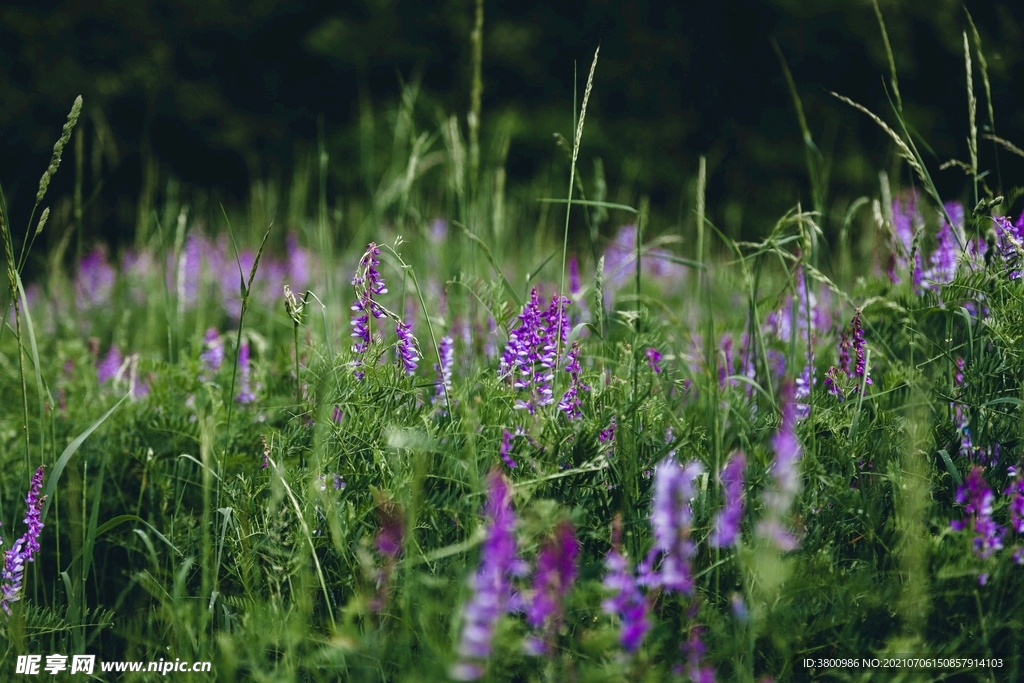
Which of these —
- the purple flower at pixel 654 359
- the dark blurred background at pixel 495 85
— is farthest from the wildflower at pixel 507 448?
the dark blurred background at pixel 495 85

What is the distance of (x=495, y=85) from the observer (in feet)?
26.8

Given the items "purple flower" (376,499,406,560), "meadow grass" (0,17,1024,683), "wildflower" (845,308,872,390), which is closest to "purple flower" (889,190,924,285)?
"meadow grass" (0,17,1024,683)

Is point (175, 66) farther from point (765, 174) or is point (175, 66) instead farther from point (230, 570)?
point (230, 570)

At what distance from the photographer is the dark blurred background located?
7156 millimetres

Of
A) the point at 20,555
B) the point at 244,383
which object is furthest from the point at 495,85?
the point at 20,555

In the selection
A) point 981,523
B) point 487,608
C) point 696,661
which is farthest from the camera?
point 981,523

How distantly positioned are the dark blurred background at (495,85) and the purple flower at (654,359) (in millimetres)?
5402

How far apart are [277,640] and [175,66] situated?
327 inches

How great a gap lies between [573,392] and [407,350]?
297 mm

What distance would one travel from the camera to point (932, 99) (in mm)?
7336

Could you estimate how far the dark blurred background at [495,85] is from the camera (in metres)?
7.16

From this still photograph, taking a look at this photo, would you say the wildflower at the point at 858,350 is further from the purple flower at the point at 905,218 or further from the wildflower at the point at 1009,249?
the purple flower at the point at 905,218

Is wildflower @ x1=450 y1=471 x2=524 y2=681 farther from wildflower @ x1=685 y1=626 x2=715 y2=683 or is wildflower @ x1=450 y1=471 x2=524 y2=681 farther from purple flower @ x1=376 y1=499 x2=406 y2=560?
wildflower @ x1=685 y1=626 x2=715 y2=683

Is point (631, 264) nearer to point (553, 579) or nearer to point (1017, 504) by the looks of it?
point (1017, 504)
